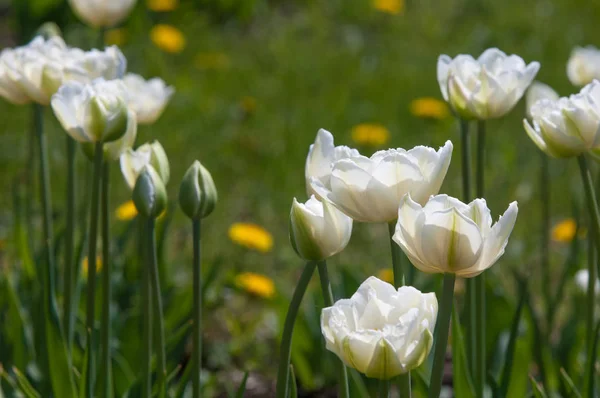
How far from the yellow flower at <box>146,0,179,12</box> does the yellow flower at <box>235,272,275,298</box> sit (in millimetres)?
2371

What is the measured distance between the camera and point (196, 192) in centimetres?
112

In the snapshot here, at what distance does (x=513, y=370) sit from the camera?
62.0 inches

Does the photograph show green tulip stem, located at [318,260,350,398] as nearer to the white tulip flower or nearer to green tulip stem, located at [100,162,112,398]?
green tulip stem, located at [100,162,112,398]

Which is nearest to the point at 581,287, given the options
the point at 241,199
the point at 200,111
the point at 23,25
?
the point at 241,199

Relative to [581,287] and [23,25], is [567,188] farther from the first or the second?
[23,25]

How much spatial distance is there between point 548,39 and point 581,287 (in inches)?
115

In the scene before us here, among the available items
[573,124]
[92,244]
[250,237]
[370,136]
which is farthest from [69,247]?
[370,136]

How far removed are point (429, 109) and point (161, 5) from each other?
1543 millimetres

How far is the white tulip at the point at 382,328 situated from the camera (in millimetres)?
849

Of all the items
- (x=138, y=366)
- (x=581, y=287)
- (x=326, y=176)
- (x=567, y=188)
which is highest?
(x=326, y=176)

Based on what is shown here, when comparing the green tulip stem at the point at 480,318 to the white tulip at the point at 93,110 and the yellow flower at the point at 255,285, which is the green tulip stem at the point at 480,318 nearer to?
the white tulip at the point at 93,110

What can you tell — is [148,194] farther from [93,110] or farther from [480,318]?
[480,318]

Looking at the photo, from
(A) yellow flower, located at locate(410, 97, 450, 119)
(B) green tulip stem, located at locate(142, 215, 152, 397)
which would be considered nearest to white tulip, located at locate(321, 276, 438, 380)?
(B) green tulip stem, located at locate(142, 215, 152, 397)

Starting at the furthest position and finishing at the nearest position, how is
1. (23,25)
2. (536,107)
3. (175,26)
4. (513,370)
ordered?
(175,26), (23,25), (513,370), (536,107)
